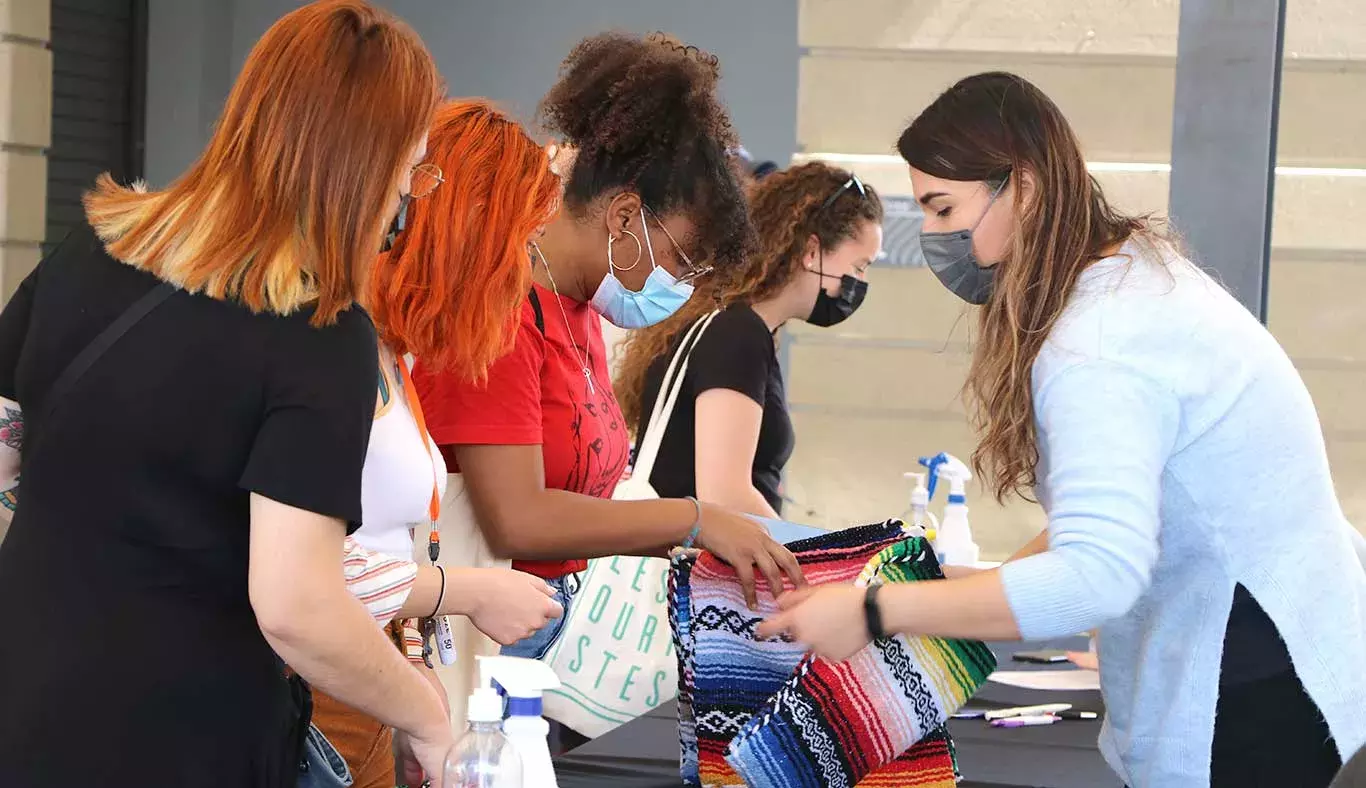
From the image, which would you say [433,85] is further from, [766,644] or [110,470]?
[766,644]

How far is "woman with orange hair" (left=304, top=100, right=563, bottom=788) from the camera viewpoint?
1498 mm

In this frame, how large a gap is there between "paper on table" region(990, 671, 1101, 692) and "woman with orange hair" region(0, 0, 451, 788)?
52.7 inches

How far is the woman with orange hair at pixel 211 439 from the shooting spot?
1188 mm

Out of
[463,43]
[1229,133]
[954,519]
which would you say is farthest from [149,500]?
[463,43]

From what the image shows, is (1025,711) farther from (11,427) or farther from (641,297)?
(11,427)

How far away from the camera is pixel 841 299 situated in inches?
Answer: 117

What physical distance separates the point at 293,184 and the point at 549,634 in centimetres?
96

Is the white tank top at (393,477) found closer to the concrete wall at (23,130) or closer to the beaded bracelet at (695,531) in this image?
the beaded bracelet at (695,531)

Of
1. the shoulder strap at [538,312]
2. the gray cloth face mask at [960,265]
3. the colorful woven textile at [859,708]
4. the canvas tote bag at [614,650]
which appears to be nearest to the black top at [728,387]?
the canvas tote bag at [614,650]

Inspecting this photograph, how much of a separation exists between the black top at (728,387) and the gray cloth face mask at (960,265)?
918 millimetres

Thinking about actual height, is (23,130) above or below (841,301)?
above

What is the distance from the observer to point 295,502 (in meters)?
1.17

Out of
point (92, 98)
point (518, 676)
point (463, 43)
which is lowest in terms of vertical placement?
point (518, 676)

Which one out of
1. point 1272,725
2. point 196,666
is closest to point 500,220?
point 196,666
